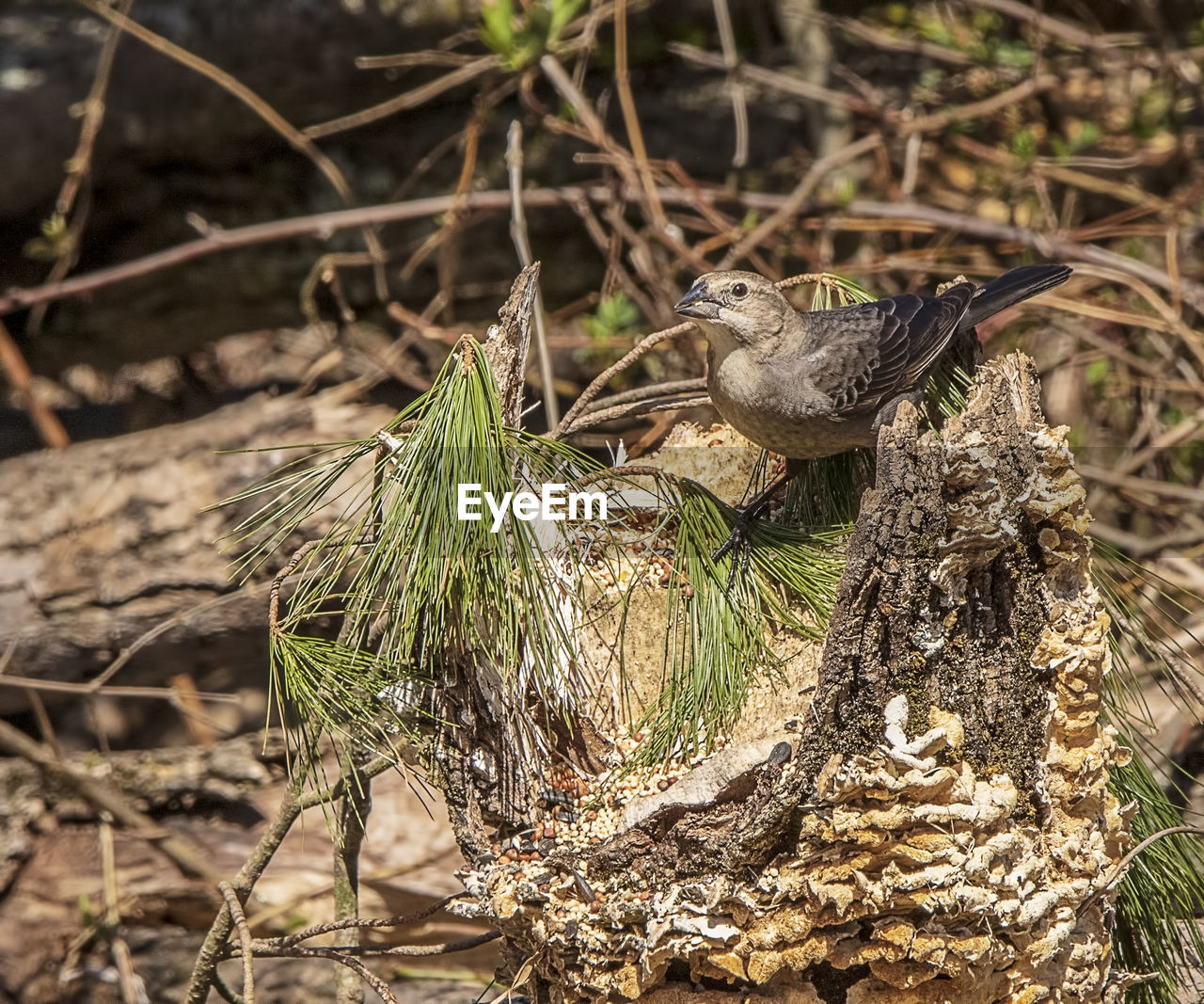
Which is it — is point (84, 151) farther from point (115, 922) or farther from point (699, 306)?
point (699, 306)

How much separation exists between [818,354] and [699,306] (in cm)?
22

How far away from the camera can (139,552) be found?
11.2 ft

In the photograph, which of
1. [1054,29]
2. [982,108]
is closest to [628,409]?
[982,108]

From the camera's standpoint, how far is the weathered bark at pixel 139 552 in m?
3.36

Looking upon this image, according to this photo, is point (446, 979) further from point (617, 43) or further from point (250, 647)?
point (617, 43)

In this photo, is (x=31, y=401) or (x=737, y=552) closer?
(x=737, y=552)

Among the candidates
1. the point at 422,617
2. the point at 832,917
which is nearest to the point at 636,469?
the point at 422,617

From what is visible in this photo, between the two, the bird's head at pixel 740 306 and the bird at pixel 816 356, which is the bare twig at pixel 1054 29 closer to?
the bird at pixel 816 356

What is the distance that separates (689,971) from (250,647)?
227cm

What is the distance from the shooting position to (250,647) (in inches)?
141

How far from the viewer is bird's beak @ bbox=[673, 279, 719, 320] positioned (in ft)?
7.25
